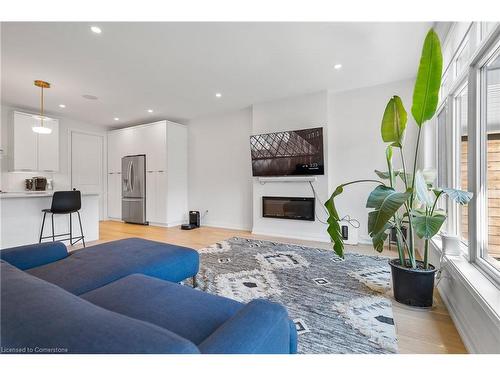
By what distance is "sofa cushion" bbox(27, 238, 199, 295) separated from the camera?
4.76ft

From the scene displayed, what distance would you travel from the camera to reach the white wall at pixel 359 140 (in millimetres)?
3920

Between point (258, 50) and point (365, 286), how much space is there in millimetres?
2888

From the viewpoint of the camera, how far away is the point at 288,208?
461 cm

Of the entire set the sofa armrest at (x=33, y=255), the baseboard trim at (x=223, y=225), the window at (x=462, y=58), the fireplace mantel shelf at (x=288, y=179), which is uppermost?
the window at (x=462, y=58)

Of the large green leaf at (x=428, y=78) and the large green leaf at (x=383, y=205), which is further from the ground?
the large green leaf at (x=428, y=78)

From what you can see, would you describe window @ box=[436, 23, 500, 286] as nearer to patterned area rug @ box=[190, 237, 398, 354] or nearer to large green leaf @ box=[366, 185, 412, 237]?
large green leaf @ box=[366, 185, 412, 237]

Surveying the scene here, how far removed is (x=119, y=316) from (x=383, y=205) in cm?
164

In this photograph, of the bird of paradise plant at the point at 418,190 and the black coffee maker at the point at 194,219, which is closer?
the bird of paradise plant at the point at 418,190

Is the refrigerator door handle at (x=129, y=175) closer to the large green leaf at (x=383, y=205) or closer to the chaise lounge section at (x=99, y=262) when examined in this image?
the chaise lounge section at (x=99, y=262)

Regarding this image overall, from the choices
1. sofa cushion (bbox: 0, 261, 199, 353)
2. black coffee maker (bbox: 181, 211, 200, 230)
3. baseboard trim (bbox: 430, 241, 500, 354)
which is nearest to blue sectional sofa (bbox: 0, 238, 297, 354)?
sofa cushion (bbox: 0, 261, 199, 353)

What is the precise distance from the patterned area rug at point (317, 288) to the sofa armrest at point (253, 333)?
0.75m

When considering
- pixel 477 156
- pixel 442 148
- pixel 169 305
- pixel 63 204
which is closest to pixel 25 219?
pixel 63 204

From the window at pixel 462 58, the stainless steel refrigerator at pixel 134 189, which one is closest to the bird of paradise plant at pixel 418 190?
the window at pixel 462 58
